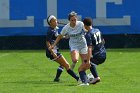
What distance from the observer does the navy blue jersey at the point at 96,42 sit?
48.6 feet

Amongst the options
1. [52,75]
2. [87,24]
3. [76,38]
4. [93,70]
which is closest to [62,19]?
[52,75]

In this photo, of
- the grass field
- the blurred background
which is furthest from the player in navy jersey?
the blurred background

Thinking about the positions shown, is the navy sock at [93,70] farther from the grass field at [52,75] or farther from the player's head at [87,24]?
the player's head at [87,24]

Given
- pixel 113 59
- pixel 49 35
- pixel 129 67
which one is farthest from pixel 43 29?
pixel 49 35

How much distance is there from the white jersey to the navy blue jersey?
0.32 m

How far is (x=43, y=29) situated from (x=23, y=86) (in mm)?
13798

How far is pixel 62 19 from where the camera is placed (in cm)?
2886

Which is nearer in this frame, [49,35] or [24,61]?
[49,35]

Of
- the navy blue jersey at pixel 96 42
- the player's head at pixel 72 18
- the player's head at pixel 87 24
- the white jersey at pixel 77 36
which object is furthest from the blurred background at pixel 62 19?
the player's head at pixel 87 24

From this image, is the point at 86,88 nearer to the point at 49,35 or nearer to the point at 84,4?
the point at 49,35

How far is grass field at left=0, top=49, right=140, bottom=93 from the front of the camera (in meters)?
14.4

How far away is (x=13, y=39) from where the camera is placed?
95.8ft

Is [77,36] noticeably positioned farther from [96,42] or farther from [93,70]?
[93,70]

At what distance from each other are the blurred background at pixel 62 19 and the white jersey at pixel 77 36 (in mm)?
12957
